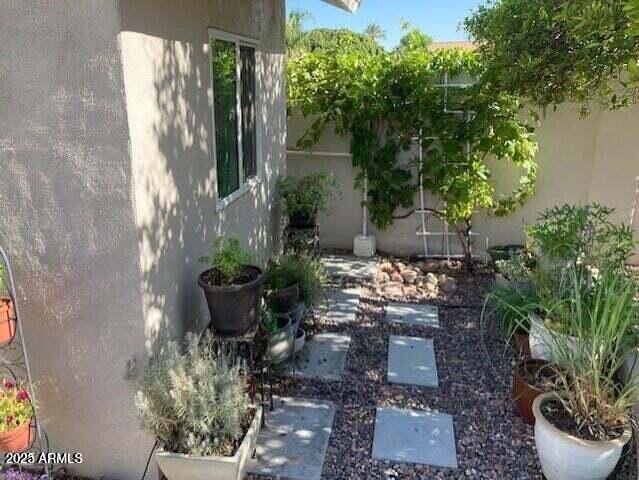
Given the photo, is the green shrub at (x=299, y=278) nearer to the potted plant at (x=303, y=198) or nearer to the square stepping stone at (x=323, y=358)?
the square stepping stone at (x=323, y=358)

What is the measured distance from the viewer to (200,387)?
2.78 meters

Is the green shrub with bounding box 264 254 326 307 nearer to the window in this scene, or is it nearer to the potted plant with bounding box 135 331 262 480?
the window

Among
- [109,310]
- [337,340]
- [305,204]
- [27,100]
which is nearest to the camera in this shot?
[27,100]

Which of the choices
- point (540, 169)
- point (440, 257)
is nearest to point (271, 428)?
point (440, 257)

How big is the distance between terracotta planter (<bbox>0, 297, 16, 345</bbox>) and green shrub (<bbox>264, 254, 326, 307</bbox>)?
2.05 m

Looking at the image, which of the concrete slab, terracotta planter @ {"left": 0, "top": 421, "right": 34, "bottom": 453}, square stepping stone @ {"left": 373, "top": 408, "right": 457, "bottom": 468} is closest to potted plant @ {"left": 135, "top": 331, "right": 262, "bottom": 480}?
terracotta planter @ {"left": 0, "top": 421, "right": 34, "bottom": 453}

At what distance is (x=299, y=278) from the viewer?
4598 millimetres

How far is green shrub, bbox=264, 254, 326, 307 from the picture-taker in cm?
446

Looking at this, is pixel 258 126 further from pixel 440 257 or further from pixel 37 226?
pixel 440 257

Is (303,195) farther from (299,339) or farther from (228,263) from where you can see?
(228,263)

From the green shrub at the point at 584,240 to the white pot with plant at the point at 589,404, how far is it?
854 millimetres

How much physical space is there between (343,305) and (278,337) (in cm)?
169

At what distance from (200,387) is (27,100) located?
1.73 metres

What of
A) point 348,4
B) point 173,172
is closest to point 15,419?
point 173,172
